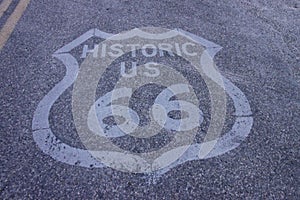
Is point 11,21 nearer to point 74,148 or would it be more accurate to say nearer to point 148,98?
point 148,98

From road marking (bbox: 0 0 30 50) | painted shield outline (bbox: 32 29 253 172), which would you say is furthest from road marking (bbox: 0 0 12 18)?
painted shield outline (bbox: 32 29 253 172)

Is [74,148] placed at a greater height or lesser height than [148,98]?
lesser

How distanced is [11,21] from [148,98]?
2.65 meters

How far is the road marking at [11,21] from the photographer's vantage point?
4410 millimetres

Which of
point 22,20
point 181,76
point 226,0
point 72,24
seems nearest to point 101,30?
point 72,24

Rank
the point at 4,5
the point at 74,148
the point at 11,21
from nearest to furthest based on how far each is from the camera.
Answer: the point at 74,148 < the point at 11,21 < the point at 4,5

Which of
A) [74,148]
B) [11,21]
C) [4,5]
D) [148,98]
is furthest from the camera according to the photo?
[4,5]

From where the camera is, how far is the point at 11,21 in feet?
15.7

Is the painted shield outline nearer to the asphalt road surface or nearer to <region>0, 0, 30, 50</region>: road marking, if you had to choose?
the asphalt road surface

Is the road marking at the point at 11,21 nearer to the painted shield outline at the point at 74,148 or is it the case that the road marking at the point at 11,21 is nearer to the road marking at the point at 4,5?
the road marking at the point at 4,5

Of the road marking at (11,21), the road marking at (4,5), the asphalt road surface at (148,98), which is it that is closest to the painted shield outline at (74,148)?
the asphalt road surface at (148,98)

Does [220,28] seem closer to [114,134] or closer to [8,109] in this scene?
[114,134]

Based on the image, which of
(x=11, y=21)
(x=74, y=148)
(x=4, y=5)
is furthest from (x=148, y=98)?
(x=4, y=5)

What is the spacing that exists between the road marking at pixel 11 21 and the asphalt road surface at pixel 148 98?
0.05 feet
